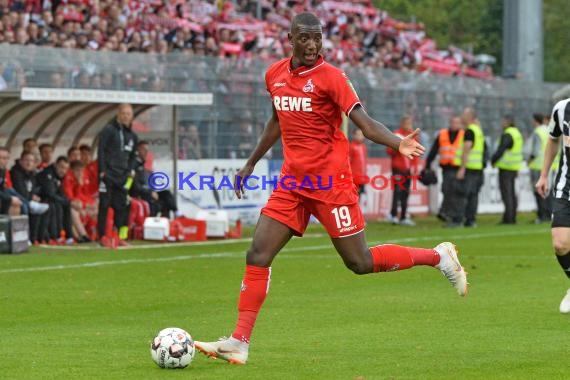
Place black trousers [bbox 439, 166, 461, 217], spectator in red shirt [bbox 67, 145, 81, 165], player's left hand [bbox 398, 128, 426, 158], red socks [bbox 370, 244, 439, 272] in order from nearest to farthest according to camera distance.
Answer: player's left hand [bbox 398, 128, 426, 158]
red socks [bbox 370, 244, 439, 272]
spectator in red shirt [bbox 67, 145, 81, 165]
black trousers [bbox 439, 166, 461, 217]

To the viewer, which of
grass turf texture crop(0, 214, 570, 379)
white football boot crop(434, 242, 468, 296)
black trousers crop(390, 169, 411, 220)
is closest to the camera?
grass turf texture crop(0, 214, 570, 379)

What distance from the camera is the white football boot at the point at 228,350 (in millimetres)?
8734

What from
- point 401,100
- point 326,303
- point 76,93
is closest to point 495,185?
point 401,100

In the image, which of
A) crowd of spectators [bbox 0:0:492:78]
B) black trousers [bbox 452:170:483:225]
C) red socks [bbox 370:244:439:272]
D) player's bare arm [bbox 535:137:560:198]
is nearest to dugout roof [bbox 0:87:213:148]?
crowd of spectators [bbox 0:0:492:78]

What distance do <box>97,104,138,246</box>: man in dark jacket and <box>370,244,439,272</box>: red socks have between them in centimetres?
1131

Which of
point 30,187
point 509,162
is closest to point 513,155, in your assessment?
point 509,162

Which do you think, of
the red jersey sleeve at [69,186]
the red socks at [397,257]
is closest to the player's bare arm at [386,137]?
the red socks at [397,257]

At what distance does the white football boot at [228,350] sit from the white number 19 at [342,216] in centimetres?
98

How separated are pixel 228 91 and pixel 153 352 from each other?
62.9 feet

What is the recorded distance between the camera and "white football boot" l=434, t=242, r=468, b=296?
9.77m

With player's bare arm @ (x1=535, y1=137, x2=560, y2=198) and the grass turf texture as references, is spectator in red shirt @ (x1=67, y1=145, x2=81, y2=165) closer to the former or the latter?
the grass turf texture

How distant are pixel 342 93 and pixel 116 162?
12.0 meters

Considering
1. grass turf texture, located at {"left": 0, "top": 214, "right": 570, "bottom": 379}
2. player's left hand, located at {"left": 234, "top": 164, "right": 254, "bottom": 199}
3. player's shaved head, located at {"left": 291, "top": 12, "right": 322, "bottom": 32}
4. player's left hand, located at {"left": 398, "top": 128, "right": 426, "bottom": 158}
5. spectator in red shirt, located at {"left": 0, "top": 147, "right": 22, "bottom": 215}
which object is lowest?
grass turf texture, located at {"left": 0, "top": 214, "right": 570, "bottom": 379}

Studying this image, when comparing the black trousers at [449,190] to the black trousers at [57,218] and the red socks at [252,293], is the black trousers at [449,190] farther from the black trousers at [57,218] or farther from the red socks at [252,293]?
the red socks at [252,293]
